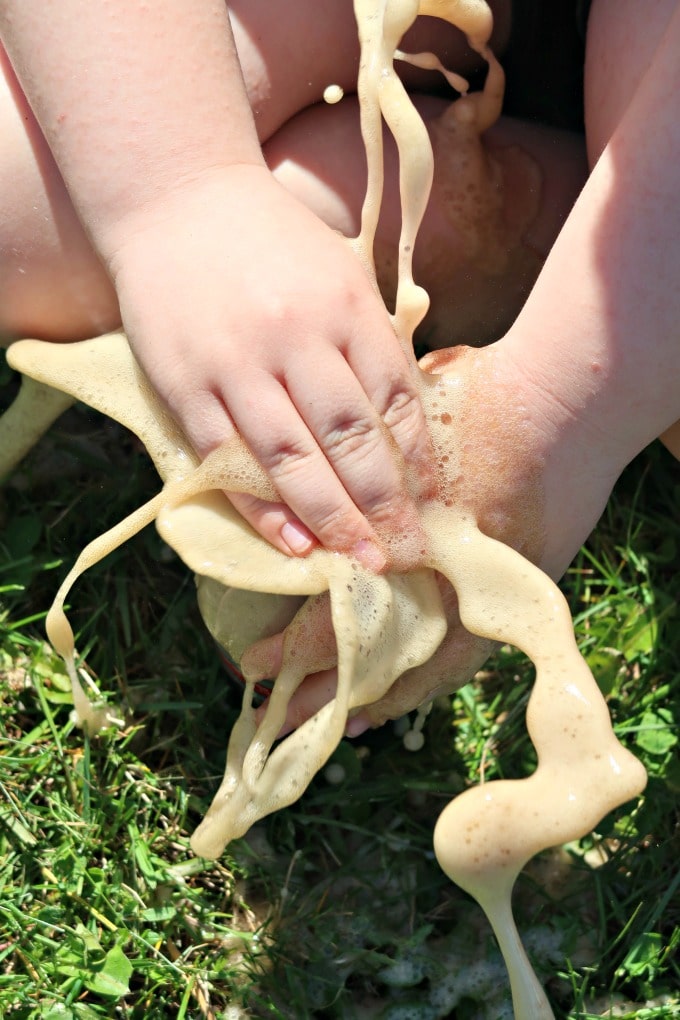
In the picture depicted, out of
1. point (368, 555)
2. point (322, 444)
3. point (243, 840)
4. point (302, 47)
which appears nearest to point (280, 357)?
point (322, 444)

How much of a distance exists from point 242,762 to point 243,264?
0.52m

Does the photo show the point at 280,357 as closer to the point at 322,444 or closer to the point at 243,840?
the point at 322,444

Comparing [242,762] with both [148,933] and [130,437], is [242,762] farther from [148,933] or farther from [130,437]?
[130,437]

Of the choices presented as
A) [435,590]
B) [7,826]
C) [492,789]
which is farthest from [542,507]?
[7,826]

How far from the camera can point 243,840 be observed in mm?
1350

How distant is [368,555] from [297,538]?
0.07m

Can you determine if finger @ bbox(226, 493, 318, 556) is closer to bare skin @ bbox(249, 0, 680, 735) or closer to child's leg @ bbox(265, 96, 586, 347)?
bare skin @ bbox(249, 0, 680, 735)

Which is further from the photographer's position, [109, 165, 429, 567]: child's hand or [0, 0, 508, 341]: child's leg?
[0, 0, 508, 341]: child's leg

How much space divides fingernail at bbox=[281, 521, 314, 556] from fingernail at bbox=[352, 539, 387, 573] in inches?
1.9

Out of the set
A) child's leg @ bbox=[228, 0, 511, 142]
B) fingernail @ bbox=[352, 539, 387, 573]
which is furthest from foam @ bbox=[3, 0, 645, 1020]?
child's leg @ bbox=[228, 0, 511, 142]

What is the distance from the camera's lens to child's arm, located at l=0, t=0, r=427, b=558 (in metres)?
1.04

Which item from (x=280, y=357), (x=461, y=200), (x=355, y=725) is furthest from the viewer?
(x=461, y=200)

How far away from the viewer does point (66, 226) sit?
1193 millimetres

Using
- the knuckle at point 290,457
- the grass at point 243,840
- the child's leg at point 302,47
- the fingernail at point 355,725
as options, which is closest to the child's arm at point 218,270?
the knuckle at point 290,457
